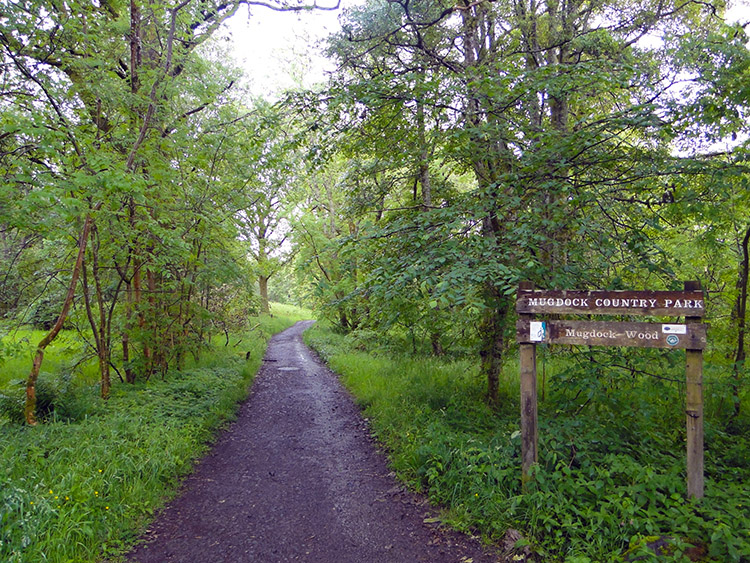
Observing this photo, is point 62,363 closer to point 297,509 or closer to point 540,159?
point 297,509

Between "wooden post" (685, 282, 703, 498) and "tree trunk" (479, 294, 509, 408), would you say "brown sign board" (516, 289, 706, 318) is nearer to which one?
"wooden post" (685, 282, 703, 498)

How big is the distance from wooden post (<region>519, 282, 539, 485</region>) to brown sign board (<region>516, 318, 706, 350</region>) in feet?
0.54

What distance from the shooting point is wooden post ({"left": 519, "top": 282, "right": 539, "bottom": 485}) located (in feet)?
13.6

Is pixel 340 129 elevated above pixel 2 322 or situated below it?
above

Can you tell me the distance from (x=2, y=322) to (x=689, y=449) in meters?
9.15

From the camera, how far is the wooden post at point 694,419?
3.52m

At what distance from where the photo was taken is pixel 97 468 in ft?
14.5

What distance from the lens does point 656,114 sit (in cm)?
479

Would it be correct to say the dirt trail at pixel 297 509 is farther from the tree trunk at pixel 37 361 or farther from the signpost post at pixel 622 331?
the tree trunk at pixel 37 361

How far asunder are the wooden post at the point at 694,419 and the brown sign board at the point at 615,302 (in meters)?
0.12

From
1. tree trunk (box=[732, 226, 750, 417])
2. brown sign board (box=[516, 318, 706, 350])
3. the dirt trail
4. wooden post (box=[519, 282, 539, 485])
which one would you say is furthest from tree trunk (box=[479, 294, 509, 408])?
tree trunk (box=[732, 226, 750, 417])

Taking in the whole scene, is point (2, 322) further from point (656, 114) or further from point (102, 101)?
point (656, 114)

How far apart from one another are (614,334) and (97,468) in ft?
18.5

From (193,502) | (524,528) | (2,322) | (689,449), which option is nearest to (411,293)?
(524,528)
